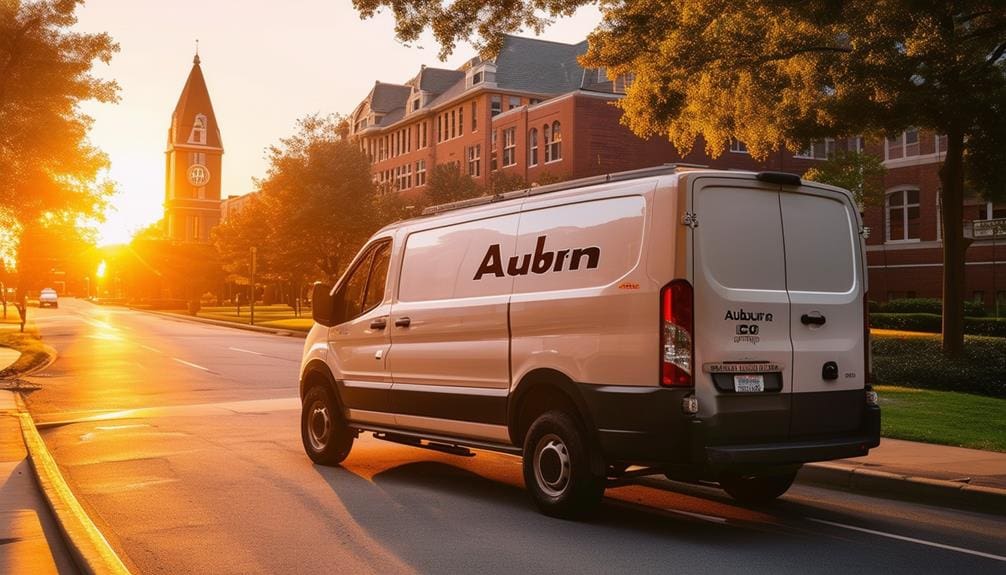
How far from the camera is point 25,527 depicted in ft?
22.0

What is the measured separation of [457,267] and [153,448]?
444 cm

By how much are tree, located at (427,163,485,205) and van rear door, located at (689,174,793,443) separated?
46040mm

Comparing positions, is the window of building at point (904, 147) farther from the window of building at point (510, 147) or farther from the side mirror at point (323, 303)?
the side mirror at point (323, 303)

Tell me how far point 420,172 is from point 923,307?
4596cm

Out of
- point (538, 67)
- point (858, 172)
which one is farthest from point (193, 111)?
point (858, 172)

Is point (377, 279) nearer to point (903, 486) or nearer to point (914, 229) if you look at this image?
point (903, 486)

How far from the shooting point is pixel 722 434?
6.58 metres

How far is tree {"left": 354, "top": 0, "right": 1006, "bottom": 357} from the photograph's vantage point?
1605cm

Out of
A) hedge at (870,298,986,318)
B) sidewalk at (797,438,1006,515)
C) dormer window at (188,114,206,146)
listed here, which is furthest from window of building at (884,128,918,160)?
dormer window at (188,114,206,146)

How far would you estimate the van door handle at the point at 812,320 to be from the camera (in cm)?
711

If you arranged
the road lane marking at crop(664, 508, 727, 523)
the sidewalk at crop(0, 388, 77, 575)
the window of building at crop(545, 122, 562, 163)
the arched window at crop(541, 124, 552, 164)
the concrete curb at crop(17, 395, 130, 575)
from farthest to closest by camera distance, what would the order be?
the arched window at crop(541, 124, 552, 164) < the window of building at crop(545, 122, 562, 163) < the road lane marking at crop(664, 508, 727, 523) < the sidewalk at crop(0, 388, 77, 575) < the concrete curb at crop(17, 395, 130, 575)

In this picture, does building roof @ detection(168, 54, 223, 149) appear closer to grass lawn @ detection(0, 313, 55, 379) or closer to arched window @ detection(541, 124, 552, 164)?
arched window @ detection(541, 124, 552, 164)

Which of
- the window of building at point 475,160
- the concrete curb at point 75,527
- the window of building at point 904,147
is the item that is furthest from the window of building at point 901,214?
the concrete curb at point 75,527

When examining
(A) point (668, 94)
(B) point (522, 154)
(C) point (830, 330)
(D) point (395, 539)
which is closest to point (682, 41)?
(A) point (668, 94)
